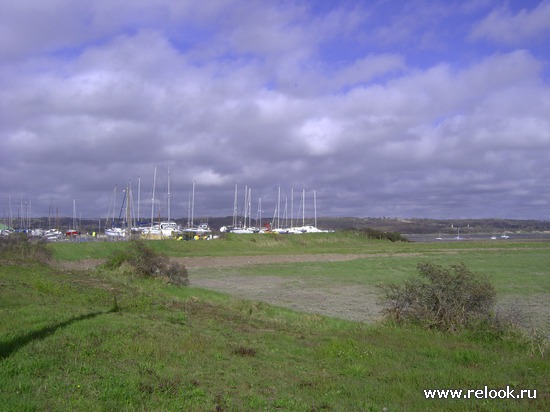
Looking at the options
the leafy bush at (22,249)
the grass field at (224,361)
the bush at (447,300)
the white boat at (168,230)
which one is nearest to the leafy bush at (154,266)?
the leafy bush at (22,249)

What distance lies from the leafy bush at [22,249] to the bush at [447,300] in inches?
1226

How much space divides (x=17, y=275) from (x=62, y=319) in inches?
553

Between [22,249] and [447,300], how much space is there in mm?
35723

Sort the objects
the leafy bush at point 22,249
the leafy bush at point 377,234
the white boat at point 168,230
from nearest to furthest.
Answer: the leafy bush at point 22,249 < the white boat at point 168,230 < the leafy bush at point 377,234

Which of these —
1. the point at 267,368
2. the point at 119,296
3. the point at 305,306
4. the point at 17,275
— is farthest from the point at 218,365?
the point at 17,275

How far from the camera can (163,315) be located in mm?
16344

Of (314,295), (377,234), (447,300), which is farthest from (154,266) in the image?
(377,234)

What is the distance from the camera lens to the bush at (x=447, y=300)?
620 inches

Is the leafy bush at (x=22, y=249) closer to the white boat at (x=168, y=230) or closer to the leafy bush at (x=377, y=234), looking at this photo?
the white boat at (x=168, y=230)

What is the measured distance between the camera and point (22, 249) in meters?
42.7

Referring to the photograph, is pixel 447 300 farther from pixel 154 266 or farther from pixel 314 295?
pixel 154 266

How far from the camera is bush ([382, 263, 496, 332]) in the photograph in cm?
1574

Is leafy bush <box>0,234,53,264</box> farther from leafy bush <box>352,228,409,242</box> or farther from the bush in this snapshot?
leafy bush <box>352,228,409,242</box>

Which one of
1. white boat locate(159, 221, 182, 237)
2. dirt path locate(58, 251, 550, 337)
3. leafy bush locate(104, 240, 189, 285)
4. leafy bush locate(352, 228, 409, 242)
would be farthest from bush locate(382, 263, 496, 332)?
leafy bush locate(352, 228, 409, 242)
